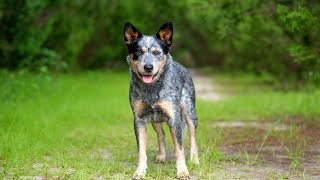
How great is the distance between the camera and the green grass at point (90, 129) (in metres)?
7.11

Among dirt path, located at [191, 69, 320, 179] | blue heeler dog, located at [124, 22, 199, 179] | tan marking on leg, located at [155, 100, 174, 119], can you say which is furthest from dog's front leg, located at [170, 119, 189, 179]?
dirt path, located at [191, 69, 320, 179]

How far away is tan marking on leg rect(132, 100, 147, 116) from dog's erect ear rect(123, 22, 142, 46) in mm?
695

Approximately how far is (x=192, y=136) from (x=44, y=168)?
6.40 ft

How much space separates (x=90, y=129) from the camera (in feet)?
36.4

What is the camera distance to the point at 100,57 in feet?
115

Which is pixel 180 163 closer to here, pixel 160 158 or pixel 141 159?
pixel 141 159

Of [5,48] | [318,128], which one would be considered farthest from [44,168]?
[5,48]

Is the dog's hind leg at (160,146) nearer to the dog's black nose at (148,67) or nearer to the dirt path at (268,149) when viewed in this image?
the dirt path at (268,149)

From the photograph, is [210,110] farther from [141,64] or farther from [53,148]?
[141,64]

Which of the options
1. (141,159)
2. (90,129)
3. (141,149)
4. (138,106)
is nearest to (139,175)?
(141,159)

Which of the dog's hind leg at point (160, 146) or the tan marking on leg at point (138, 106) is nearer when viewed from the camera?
the tan marking on leg at point (138, 106)

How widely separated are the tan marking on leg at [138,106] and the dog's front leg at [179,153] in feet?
1.39

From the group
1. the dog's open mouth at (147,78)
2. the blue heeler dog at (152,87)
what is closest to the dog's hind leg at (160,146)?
the blue heeler dog at (152,87)

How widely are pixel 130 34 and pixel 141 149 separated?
1364 mm
